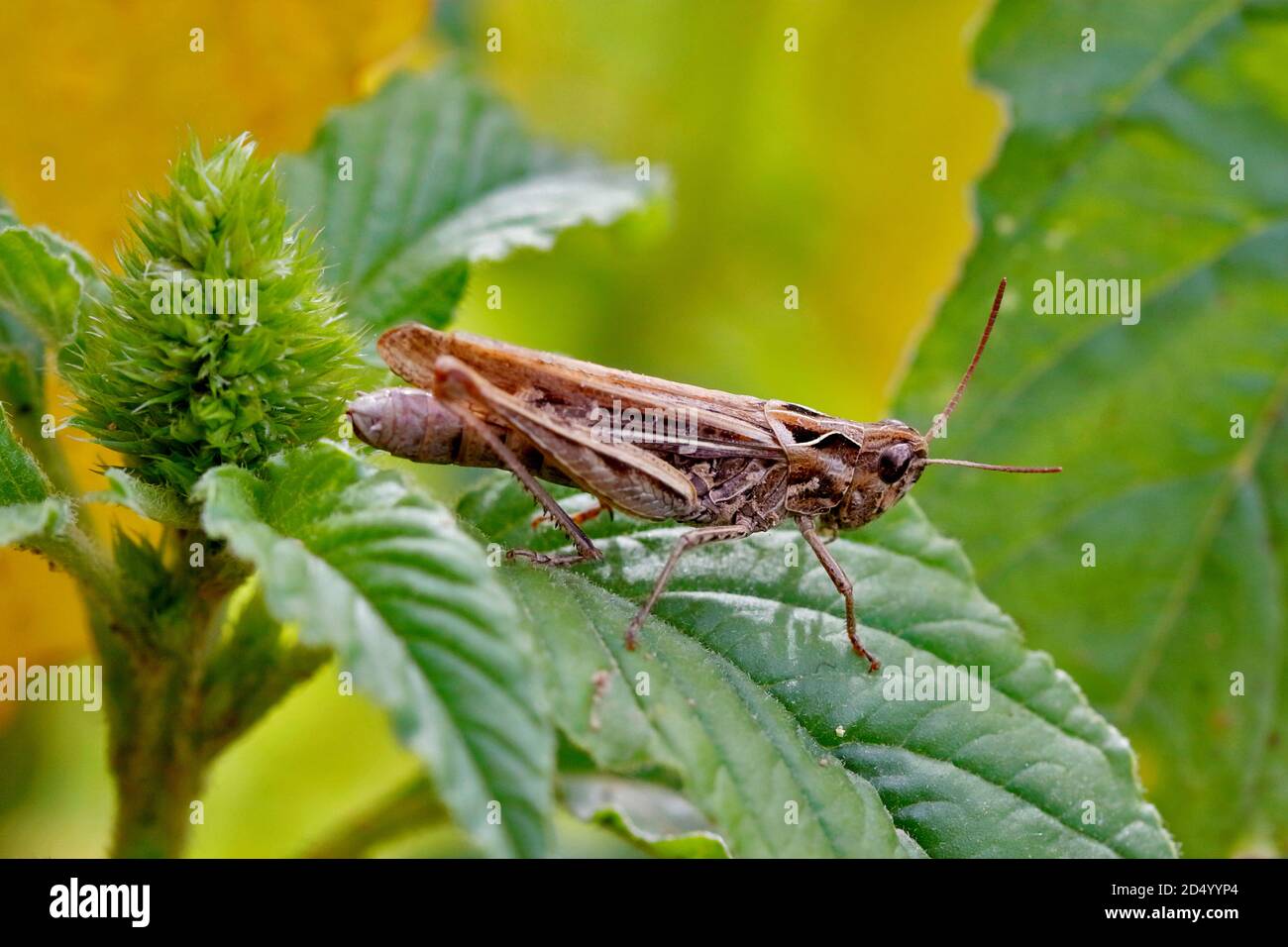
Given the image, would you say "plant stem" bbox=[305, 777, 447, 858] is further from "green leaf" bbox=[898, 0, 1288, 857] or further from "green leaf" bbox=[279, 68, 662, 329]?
"green leaf" bbox=[898, 0, 1288, 857]

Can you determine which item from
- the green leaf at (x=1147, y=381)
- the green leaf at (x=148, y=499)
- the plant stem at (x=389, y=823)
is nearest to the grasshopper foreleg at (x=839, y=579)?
the green leaf at (x=1147, y=381)

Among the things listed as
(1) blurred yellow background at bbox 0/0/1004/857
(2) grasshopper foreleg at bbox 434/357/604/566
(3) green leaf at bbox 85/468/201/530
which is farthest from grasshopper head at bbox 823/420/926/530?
(3) green leaf at bbox 85/468/201/530

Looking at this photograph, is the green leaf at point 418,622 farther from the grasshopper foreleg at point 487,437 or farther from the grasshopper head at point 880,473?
the grasshopper head at point 880,473

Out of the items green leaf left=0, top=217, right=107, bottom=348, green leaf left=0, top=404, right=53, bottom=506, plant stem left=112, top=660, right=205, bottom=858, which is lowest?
plant stem left=112, top=660, right=205, bottom=858

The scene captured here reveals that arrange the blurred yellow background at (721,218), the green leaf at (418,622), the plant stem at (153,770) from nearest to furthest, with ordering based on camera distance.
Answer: the green leaf at (418,622)
the plant stem at (153,770)
the blurred yellow background at (721,218)

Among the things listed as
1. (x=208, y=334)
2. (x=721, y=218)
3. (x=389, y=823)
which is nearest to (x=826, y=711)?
(x=389, y=823)
